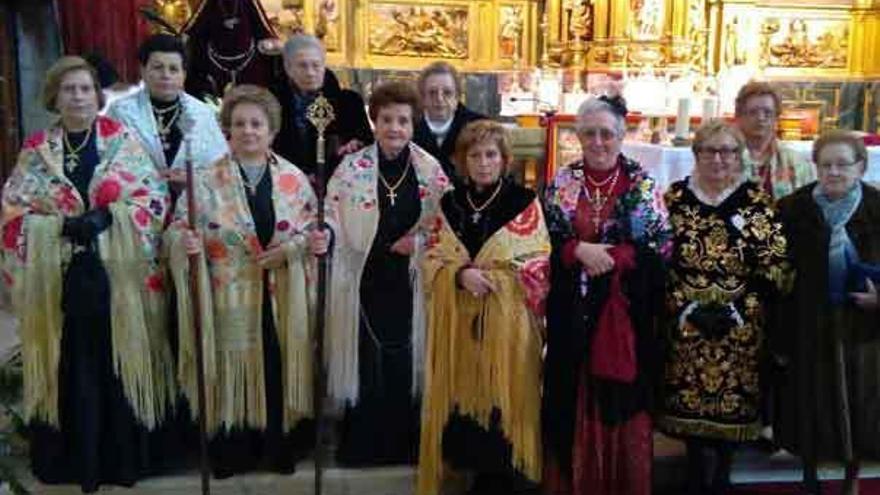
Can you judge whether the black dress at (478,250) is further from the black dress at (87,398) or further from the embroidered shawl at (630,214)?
the black dress at (87,398)

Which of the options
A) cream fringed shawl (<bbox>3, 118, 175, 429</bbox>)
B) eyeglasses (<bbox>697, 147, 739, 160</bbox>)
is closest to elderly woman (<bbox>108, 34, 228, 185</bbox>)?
cream fringed shawl (<bbox>3, 118, 175, 429</bbox>)

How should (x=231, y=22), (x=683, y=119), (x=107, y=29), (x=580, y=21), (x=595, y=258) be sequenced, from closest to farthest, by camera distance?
(x=595, y=258)
(x=231, y=22)
(x=683, y=119)
(x=107, y=29)
(x=580, y=21)

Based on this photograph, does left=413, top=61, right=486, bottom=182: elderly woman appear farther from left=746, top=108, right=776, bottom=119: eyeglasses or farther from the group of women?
left=746, top=108, right=776, bottom=119: eyeglasses

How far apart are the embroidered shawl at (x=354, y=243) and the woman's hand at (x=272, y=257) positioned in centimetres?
21

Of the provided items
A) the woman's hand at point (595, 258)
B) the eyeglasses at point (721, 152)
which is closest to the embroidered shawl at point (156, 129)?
the woman's hand at point (595, 258)

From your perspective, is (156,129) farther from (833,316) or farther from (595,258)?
(833,316)

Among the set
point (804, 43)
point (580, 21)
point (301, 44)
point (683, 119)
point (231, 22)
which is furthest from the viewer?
point (804, 43)

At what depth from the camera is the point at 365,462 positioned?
10.5ft

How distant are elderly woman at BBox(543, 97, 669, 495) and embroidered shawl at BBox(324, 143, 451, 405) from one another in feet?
1.44

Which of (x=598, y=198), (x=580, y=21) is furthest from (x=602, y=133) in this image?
(x=580, y=21)

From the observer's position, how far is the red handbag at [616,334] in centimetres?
277

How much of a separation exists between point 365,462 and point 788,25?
23.1 feet

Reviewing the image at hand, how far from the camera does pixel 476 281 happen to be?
279 centimetres

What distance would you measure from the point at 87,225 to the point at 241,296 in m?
0.54
